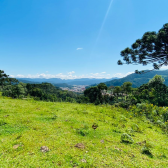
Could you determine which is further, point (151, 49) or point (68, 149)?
point (151, 49)

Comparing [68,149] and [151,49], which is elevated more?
[151,49]

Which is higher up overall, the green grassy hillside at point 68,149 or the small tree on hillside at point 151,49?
the small tree on hillside at point 151,49

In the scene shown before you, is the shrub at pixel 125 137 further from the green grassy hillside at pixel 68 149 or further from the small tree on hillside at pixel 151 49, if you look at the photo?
the small tree on hillside at pixel 151 49

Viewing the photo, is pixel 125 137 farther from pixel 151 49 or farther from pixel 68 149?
pixel 151 49

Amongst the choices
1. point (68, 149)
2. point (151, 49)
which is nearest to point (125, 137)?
point (68, 149)

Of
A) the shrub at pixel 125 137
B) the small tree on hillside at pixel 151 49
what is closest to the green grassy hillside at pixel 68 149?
the shrub at pixel 125 137

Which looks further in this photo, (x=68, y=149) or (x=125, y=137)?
(x=125, y=137)

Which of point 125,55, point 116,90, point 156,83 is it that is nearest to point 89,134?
point 125,55

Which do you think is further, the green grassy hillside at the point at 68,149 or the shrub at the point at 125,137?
the shrub at the point at 125,137

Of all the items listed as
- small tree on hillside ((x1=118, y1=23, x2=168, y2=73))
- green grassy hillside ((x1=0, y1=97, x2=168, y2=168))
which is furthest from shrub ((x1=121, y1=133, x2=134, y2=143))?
small tree on hillside ((x1=118, y1=23, x2=168, y2=73))

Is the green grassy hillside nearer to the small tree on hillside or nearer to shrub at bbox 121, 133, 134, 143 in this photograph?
shrub at bbox 121, 133, 134, 143

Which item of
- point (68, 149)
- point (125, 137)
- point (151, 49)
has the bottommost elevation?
point (125, 137)

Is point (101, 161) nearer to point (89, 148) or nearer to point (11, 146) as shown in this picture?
point (89, 148)

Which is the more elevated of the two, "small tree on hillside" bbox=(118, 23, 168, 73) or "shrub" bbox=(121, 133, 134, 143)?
"small tree on hillside" bbox=(118, 23, 168, 73)
